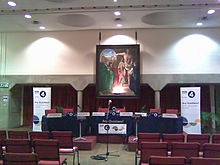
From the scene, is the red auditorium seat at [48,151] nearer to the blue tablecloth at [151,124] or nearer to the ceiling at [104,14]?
the blue tablecloth at [151,124]

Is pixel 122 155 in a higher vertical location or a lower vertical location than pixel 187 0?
lower

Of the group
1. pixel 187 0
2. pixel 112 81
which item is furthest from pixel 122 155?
pixel 187 0

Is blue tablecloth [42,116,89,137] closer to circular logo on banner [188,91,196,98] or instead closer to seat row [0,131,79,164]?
seat row [0,131,79,164]

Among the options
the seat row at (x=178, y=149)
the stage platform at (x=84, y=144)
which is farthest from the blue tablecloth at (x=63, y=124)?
the seat row at (x=178, y=149)

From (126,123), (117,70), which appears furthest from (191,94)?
(117,70)

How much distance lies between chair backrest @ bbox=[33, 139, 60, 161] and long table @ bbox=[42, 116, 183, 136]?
3.29m

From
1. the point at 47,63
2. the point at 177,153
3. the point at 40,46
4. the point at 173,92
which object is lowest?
the point at 177,153

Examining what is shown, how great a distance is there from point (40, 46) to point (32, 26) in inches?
47.9

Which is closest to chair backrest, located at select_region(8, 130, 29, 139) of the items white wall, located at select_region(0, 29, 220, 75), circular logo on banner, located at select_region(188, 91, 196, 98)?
white wall, located at select_region(0, 29, 220, 75)

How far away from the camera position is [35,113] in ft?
30.8

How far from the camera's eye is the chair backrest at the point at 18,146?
395 cm

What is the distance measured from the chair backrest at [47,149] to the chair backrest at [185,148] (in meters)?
2.33

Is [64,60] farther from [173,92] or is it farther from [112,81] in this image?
[173,92]

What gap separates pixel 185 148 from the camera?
3820 mm
